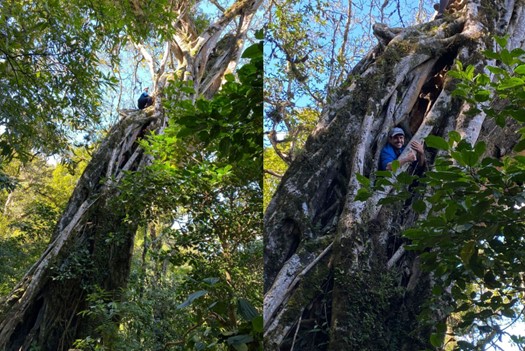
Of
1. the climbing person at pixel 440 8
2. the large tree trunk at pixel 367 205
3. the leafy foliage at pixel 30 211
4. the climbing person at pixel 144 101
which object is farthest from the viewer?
the climbing person at pixel 144 101

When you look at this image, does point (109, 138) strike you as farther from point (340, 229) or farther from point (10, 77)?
point (340, 229)

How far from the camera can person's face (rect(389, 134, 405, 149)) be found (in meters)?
0.93

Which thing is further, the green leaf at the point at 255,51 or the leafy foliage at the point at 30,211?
the leafy foliage at the point at 30,211

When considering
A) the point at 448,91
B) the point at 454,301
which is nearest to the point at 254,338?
the point at 454,301

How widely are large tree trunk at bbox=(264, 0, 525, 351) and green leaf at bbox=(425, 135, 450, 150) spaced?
19 mm

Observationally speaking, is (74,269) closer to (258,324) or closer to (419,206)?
(258,324)

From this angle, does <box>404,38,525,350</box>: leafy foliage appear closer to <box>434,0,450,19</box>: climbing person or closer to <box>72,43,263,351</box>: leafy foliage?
<box>434,0,450,19</box>: climbing person

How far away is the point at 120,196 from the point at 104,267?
38 centimetres

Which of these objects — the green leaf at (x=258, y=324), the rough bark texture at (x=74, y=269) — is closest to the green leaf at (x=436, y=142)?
the green leaf at (x=258, y=324)

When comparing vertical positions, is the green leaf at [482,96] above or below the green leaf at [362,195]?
above

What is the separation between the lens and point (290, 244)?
0.99 m

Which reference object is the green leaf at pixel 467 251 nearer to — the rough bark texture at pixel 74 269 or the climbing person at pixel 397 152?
the climbing person at pixel 397 152

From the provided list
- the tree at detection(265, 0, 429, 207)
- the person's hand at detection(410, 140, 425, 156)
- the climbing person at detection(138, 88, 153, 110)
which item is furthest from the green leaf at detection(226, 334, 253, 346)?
the climbing person at detection(138, 88, 153, 110)

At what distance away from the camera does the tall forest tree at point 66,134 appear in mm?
2646
